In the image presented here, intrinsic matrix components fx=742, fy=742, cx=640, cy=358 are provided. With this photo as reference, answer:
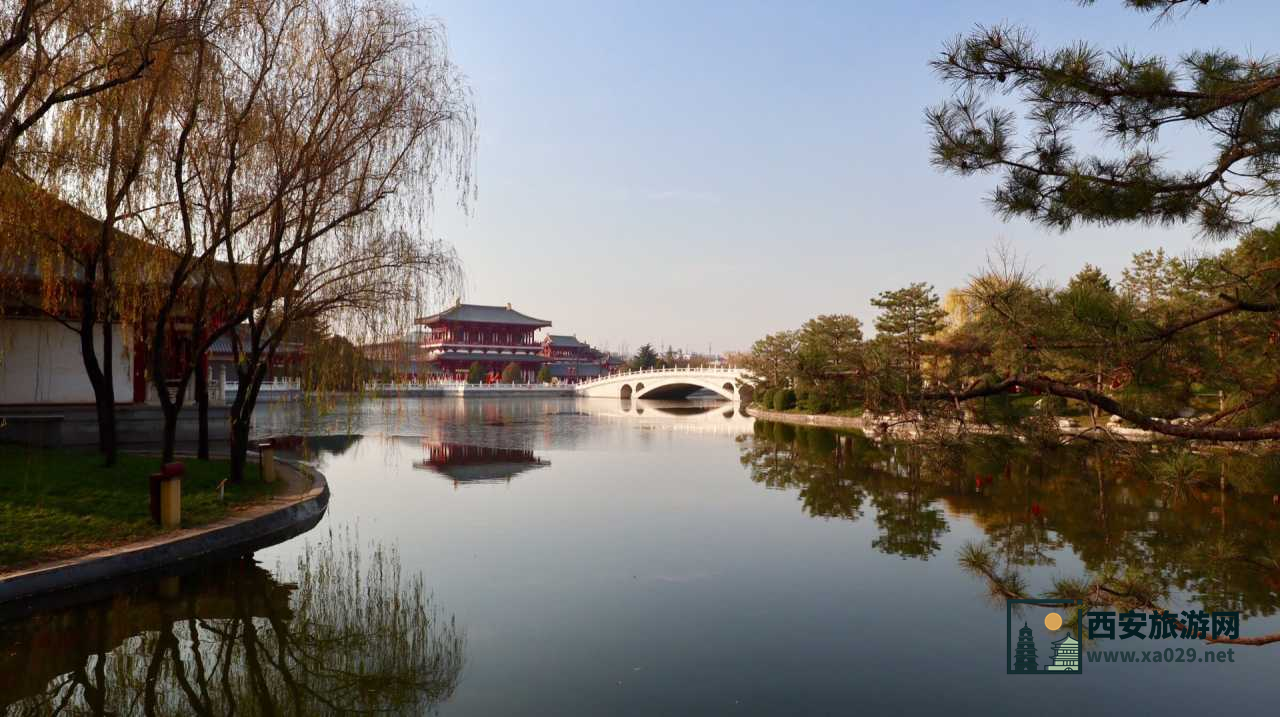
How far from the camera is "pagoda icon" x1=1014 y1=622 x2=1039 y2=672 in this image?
16.5ft

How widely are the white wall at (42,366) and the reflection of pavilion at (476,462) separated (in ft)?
19.8

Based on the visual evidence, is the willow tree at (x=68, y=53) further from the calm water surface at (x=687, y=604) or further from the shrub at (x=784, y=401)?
the shrub at (x=784, y=401)

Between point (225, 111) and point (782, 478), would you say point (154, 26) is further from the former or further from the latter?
point (782, 478)

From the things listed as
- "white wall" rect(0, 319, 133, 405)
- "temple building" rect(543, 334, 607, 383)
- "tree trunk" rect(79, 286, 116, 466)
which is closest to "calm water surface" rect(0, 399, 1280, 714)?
"tree trunk" rect(79, 286, 116, 466)

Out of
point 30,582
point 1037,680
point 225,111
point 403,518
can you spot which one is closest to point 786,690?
point 1037,680

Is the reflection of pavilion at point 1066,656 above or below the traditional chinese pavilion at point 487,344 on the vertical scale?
below

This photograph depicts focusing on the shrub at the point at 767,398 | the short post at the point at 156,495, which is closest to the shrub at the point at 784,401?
the shrub at the point at 767,398

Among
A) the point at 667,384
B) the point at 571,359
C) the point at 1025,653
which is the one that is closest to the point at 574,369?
the point at 571,359

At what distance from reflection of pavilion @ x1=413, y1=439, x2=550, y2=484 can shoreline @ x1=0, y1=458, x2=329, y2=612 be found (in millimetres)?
4200

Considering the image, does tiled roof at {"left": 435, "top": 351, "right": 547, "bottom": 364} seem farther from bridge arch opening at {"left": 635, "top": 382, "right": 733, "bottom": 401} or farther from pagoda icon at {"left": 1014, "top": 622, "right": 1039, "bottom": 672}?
pagoda icon at {"left": 1014, "top": 622, "right": 1039, "bottom": 672}

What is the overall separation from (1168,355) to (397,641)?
5.05 meters

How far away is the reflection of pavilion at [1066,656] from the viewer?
5.05 m

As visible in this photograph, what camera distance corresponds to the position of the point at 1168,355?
10.5 feet

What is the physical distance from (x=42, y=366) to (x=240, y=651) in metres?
11.8
